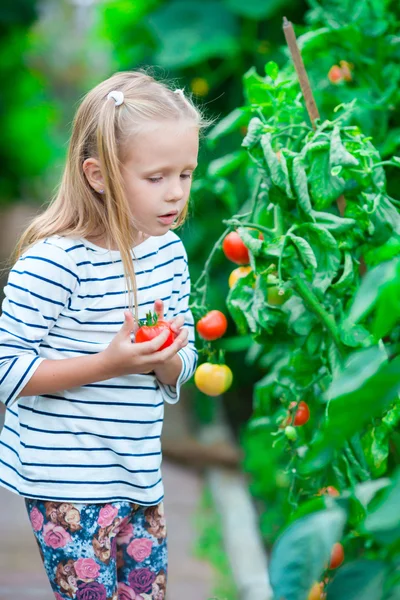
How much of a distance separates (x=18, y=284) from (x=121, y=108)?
341mm

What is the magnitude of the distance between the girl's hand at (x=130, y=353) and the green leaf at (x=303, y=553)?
1.77 feet

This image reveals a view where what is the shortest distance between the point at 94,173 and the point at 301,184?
368mm

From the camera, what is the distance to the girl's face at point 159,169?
4.63ft

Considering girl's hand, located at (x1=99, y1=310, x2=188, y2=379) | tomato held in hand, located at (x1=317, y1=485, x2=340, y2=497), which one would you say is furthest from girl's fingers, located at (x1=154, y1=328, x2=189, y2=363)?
tomato held in hand, located at (x1=317, y1=485, x2=340, y2=497)

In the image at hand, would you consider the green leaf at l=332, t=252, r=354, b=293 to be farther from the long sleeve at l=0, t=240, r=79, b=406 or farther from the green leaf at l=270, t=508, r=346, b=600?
the green leaf at l=270, t=508, r=346, b=600

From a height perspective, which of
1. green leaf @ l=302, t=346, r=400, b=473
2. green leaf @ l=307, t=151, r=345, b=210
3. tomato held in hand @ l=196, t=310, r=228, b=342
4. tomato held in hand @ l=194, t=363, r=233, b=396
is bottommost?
tomato held in hand @ l=194, t=363, r=233, b=396

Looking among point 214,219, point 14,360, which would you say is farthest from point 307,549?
point 214,219

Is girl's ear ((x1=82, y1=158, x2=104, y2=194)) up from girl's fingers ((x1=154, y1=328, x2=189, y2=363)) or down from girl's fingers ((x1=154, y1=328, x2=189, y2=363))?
up

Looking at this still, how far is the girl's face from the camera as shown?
1.41m

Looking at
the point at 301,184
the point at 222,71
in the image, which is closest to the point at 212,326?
the point at 301,184

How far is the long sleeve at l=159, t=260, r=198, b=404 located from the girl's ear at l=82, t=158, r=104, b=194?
0.28 metres

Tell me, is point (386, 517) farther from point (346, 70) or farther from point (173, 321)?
point (346, 70)

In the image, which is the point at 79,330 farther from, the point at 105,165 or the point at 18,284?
the point at 105,165

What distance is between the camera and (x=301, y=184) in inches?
60.5
